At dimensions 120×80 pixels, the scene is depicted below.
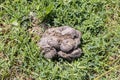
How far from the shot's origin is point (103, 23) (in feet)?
13.6

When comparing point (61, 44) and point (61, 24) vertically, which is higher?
point (61, 24)

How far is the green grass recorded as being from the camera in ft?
12.3

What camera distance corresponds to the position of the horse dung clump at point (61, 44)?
3768 millimetres

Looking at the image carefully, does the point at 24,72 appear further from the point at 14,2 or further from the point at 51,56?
the point at 14,2

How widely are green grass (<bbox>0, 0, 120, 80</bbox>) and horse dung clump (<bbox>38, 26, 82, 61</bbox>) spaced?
81 mm

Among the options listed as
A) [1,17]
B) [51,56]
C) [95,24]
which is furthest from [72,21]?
[1,17]

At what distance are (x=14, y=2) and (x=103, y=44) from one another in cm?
124

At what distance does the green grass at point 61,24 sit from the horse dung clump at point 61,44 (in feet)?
0.27

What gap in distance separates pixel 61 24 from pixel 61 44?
0.38 meters

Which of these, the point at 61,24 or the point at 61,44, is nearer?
the point at 61,44

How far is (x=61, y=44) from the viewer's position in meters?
3.79

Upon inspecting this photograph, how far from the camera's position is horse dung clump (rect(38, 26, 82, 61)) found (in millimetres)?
3768

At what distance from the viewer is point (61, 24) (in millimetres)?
4078

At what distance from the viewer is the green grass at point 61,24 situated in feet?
12.3
